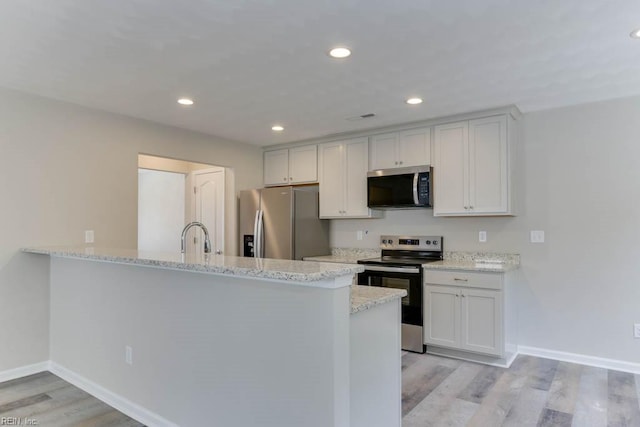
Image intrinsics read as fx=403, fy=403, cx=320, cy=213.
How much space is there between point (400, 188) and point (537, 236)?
1385 mm

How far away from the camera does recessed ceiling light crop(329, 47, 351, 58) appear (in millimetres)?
2514

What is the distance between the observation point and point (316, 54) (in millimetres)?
2594

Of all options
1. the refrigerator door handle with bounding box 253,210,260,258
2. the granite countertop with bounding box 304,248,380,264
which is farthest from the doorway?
the granite countertop with bounding box 304,248,380,264

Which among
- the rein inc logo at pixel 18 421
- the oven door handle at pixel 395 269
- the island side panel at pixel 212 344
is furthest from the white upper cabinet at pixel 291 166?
the rein inc logo at pixel 18 421

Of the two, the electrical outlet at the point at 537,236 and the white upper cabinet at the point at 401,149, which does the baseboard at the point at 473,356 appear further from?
the white upper cabinet at the point at 401,149

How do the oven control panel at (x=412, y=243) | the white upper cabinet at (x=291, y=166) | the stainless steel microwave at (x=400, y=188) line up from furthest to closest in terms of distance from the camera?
the white upper cabinet at (x=291, y=166), the oven control panel at (x=412, y=243), the stainless steel microwave at (x=400, y=188)

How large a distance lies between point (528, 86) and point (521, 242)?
1520 mm

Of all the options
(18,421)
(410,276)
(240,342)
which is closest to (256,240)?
(410,276)

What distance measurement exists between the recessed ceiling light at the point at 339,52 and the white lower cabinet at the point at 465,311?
7.20ft

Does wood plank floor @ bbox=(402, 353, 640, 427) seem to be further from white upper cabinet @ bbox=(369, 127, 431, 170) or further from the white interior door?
the white interior door

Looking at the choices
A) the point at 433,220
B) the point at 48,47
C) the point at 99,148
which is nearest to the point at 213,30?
the point at 48,47

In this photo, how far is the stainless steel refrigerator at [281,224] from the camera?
4676 millimetres

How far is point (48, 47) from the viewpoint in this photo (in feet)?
8.13

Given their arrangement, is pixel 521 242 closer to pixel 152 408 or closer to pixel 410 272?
pixel 410 272
